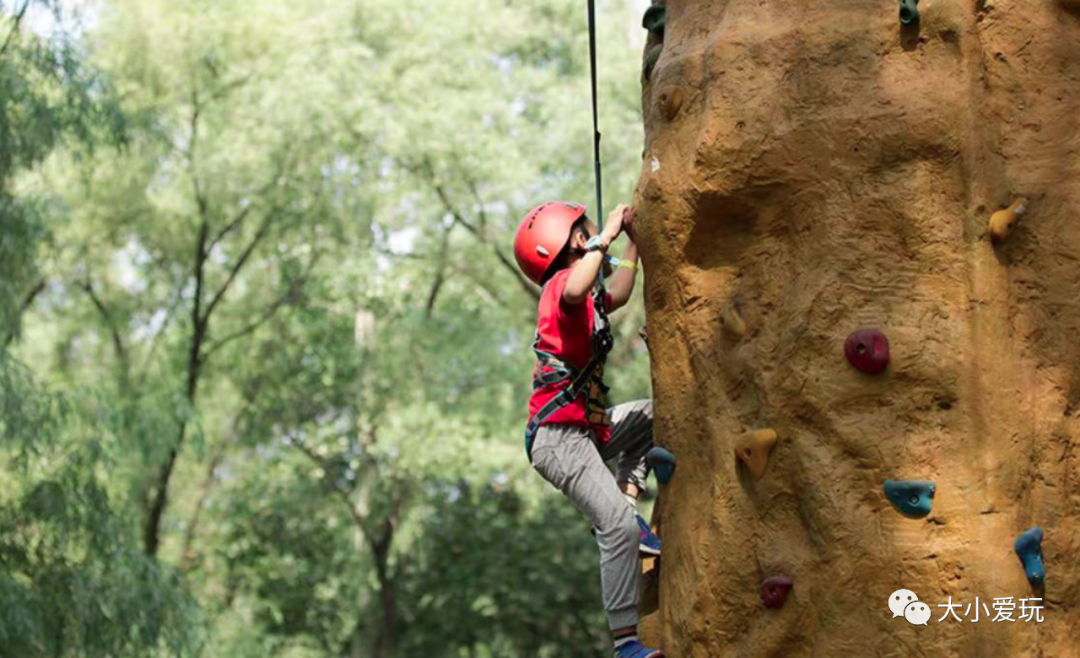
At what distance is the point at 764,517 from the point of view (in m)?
4.48

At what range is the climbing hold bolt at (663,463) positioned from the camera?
15.7ft

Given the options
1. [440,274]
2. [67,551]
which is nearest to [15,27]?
[67,551]

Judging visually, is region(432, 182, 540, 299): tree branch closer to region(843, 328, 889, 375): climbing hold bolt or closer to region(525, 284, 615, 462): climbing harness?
region(525, 284, 615, 462): climbing harness

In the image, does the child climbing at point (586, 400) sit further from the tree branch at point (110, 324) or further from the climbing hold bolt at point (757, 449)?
the tree branch at point (110, 324)

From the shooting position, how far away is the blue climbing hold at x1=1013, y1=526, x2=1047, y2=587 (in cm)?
416

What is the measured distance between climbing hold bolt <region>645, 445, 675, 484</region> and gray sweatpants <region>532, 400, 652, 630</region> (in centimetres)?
21

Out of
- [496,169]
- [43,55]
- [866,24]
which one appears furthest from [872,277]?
[496,169]

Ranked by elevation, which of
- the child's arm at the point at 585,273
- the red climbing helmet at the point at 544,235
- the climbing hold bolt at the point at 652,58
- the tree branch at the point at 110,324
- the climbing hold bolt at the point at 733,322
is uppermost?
the tree branch at the point at 110,324

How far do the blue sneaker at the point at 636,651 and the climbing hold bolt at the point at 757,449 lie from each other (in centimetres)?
63

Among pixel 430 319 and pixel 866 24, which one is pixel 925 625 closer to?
pixel 866 24

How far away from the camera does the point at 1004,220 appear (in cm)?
434

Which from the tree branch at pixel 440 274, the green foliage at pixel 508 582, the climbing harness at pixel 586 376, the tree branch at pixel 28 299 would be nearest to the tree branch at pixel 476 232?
the tree branch at pixel 440 274

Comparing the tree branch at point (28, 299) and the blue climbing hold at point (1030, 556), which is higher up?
the tree branch at point (28, 299)

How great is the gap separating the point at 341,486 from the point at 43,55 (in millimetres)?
8333
